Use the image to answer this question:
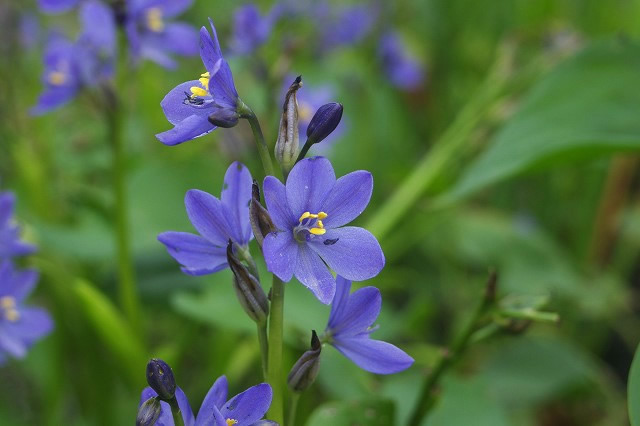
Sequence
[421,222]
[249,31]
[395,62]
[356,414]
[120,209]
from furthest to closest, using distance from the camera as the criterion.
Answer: [395,62] < [421,222] < [249,31] < [120,209] < [356,414]

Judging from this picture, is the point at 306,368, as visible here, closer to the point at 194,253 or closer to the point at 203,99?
the point at 194,253

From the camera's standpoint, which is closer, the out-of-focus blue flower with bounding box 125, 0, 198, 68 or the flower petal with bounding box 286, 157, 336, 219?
the flower petal with bounding box 286, 157, 336, 219

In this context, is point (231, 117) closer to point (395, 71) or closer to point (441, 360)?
point (441, 360)

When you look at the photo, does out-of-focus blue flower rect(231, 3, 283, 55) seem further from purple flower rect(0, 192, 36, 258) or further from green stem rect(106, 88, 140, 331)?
purple flower rect(0, 192, 36, 258)

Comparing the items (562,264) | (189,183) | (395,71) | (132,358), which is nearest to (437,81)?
(395,71)

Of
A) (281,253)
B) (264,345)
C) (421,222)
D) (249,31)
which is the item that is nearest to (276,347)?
(264,345)

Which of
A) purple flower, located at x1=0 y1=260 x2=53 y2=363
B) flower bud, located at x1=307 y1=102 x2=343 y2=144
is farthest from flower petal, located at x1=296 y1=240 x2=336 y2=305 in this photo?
purple flower, located at x1=0 y1=260 x2=53 y2=363
